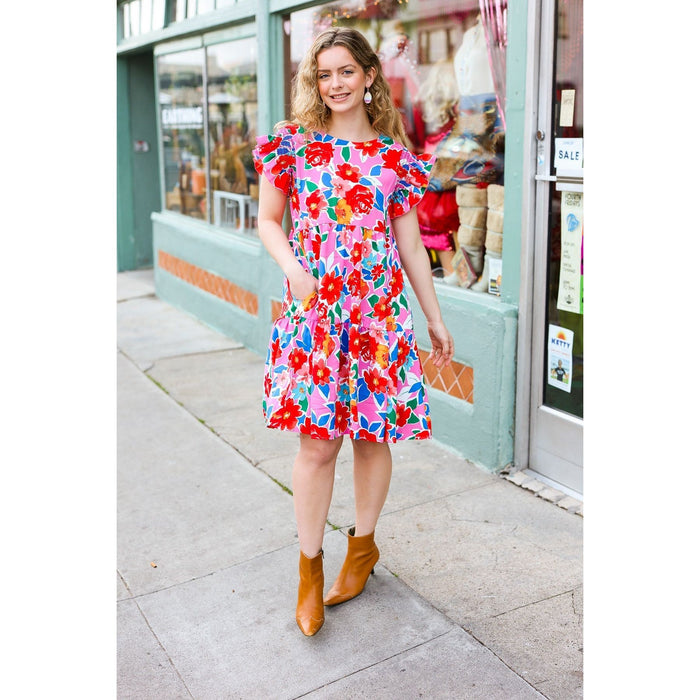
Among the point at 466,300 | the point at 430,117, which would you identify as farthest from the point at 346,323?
the point at 430,117

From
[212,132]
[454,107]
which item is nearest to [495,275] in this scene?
[454,107]

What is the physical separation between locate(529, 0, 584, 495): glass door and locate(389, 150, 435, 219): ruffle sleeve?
44.2 inches

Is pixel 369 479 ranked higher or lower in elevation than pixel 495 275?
lower

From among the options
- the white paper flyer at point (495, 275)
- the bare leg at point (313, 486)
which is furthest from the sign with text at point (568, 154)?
the bare leg at point (313, 486)

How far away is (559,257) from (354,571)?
1716mm

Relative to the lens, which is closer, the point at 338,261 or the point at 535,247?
the point at 338,261

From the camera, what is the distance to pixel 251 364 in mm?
6254

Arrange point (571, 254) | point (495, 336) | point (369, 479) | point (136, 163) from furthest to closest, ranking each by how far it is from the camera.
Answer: point (136, 163) < point (495, 336) < point (571, 254) < point (369, 479)

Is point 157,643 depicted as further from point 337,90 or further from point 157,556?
point 337,90

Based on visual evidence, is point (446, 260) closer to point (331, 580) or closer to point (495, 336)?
point (495, 336)

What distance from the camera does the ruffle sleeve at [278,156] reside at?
2604 mm

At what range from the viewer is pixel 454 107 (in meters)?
4.62

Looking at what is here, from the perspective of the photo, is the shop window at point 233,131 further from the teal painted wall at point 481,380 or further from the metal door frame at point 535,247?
the metal door frame at point 535,247
